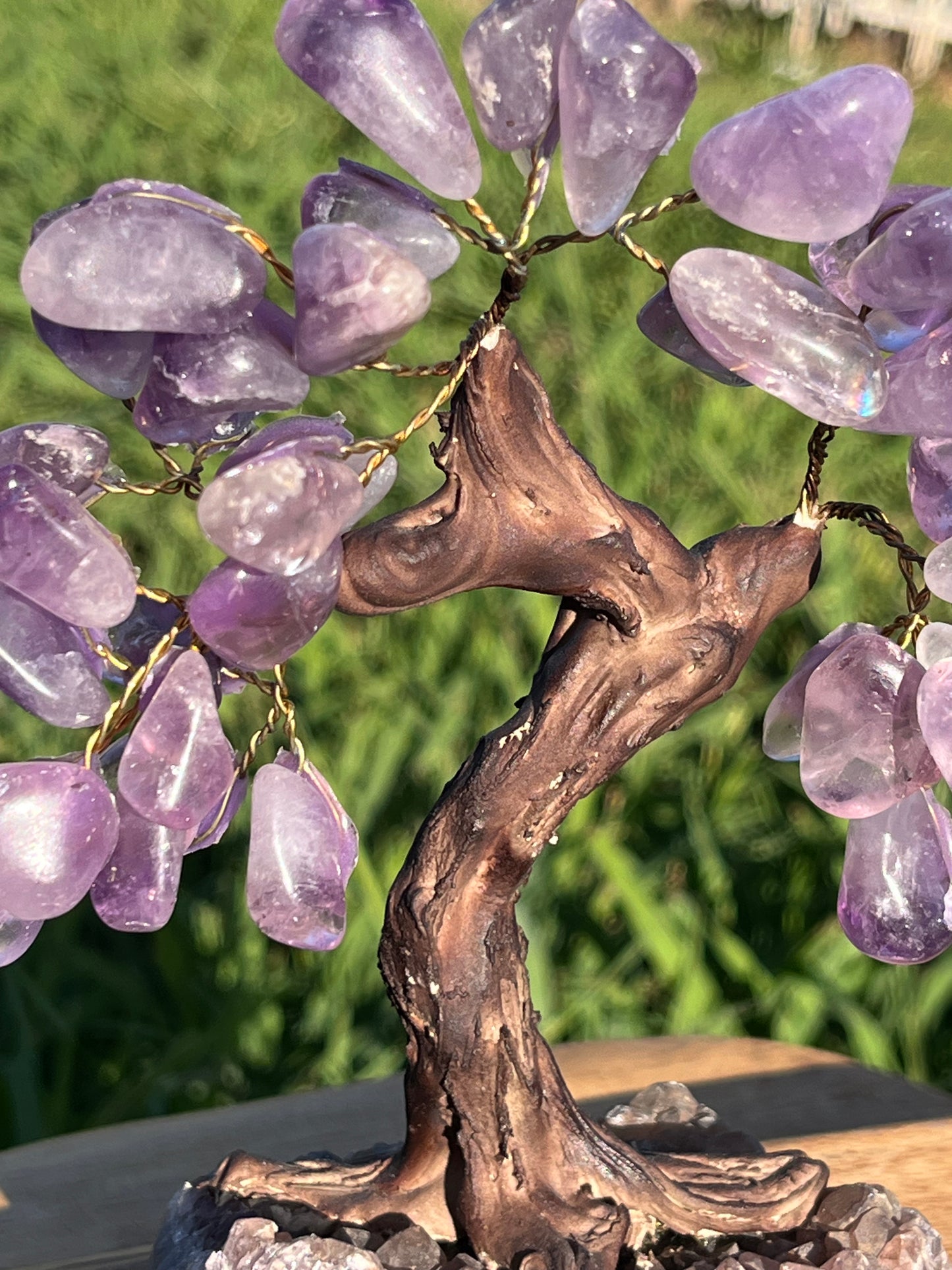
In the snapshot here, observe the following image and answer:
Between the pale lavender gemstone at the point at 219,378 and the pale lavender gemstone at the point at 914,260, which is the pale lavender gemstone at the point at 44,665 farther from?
the pale lavender gemstone at the point at 914,260

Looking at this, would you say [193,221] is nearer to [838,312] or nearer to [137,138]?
[838,312]

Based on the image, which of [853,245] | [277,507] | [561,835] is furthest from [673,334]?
[561,835]

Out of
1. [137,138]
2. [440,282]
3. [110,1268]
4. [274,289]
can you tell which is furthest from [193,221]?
[137,138]

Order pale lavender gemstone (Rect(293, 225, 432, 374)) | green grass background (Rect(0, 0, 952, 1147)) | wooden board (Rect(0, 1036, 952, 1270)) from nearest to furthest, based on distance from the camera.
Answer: pale lavender gemstone (Rect(293, 225, 432, 374))
wooden board (Rect(0, 1036, 952, 1270))
green grass background (Rect(0, 0, 952, 1147))

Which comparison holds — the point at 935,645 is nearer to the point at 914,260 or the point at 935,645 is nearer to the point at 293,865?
the point at 914,260

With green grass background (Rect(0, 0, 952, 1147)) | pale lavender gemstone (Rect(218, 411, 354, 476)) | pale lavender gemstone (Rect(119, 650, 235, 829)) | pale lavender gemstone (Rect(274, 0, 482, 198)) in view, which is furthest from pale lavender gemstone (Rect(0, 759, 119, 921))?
green grass background (Rect(0, 0, 952, 1147))

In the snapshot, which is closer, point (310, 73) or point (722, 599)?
point (310, 73)

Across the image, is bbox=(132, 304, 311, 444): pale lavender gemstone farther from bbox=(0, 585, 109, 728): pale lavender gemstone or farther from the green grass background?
the green grass background
